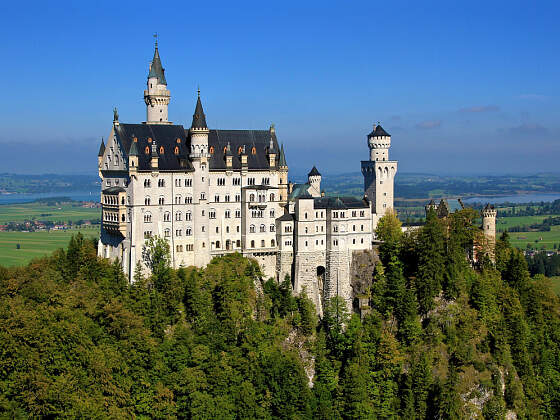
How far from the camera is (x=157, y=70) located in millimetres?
87312

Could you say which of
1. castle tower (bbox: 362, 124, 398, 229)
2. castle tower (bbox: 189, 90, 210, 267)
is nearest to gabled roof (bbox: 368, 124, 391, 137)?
castle tower (bbox: 362, 124, 398, 229)

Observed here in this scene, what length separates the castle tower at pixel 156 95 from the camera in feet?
284

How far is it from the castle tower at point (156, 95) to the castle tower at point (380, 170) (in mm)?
26042

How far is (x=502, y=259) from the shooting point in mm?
90375

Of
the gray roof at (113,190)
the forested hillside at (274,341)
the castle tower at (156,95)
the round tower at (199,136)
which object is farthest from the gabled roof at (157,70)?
the forested hillside at (274,341)

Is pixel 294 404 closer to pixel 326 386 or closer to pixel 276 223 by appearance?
pixel 326 386

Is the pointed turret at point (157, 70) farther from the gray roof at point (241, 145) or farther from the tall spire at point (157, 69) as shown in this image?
the gray roof at point (241, 145)

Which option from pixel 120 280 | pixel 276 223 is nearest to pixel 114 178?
pixel 120 280

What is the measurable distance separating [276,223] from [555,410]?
127ft

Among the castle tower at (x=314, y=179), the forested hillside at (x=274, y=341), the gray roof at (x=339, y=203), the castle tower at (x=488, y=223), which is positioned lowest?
the forested hillside at (x=274, y=341)

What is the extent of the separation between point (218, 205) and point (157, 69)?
18.5m

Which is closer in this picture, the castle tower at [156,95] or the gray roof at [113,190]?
the gray roof at [113,190]

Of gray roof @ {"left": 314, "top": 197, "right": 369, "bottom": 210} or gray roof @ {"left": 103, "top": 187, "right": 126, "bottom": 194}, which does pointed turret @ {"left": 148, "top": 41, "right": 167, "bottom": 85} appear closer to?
gray roof @ {"left": 103, "top": 187, "right": 126, "bottom": 194}

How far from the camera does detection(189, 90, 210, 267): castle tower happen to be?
266 feet
